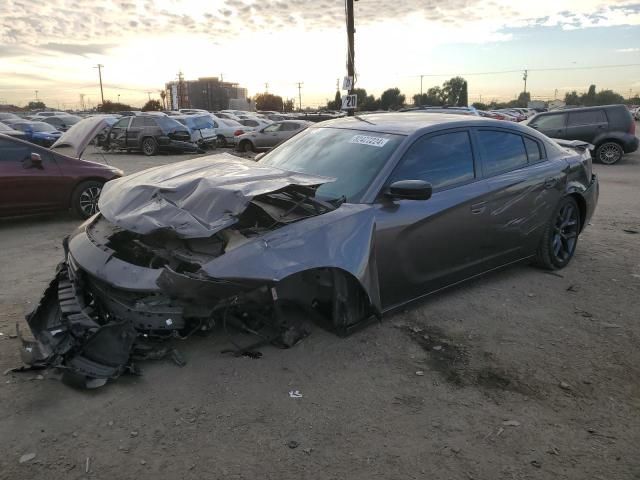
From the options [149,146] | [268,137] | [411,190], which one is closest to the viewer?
[411,190]

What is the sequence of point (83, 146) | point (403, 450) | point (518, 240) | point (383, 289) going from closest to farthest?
point (403, 450) < point (383, 289) < point (518, 240) < point (83, 146)

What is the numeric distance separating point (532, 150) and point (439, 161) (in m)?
1.42

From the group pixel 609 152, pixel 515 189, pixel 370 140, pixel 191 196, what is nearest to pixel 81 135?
pixel 191 196

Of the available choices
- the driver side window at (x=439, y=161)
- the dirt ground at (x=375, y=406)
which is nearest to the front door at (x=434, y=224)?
the driver side window at (x=439, y=161)

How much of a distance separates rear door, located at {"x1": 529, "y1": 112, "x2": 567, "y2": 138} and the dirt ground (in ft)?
42.8

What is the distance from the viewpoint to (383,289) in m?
3.73

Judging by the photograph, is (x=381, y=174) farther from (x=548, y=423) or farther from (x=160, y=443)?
(x=160, y=443)

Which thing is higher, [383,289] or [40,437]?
[383,289]

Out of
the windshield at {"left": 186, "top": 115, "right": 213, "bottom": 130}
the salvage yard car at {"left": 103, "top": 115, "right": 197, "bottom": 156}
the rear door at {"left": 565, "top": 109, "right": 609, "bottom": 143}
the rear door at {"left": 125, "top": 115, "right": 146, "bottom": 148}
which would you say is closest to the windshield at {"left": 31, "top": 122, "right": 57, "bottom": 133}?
the salvage yard car at {"left": 103, "top": 115, "right": 197, "bottom": 156}

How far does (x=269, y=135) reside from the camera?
2038cm

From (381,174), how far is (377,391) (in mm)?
1607

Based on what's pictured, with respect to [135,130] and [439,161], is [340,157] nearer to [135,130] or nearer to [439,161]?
[439,161]

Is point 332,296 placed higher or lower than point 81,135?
lower

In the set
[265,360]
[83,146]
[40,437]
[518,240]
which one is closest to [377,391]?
[265,360]
